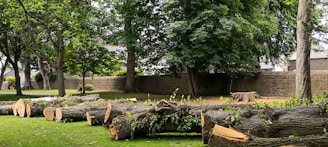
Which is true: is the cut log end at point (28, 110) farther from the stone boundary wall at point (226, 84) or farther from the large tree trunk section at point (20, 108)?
the stone boundary wall at point (226, 84)

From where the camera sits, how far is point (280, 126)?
5469 mm

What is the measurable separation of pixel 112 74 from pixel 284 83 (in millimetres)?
14809

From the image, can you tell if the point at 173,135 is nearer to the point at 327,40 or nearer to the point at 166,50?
the point at 327,40

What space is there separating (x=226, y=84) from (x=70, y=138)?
15.6 metres

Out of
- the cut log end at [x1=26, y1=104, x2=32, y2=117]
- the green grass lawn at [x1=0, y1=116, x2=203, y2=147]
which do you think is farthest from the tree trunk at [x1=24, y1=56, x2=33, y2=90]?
the green grass lawn at [x1=0, y1=116, x2=203, y2=147]

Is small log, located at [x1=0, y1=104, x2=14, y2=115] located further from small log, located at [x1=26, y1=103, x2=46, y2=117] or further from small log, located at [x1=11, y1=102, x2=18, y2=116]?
small log, located at [x1=26, y1=103, x2=46, y2=117]

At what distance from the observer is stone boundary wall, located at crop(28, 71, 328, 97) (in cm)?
1784

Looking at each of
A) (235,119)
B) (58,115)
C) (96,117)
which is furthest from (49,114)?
(235,119)

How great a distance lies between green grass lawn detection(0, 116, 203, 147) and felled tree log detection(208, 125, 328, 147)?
1.28 m

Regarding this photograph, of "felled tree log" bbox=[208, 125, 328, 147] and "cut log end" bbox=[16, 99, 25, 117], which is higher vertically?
"felled tree log" bbox=[208, 125, 328, 147]

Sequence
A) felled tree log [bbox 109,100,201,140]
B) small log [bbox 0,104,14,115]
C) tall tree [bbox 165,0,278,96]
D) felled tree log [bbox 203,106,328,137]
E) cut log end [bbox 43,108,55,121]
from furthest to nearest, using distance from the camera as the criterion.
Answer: tall tree [bbox 165,0,278,96] → small log [bbox 0,104,14,115] → cut log end [bbox 43,108,55,121] → felled tree log [bbox 109,100,201,140] → felled tree log [bbox 203,106,328,137]

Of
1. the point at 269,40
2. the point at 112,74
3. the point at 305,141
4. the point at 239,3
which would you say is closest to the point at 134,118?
the point at 305,141

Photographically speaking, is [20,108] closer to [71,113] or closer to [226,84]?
[71,113]

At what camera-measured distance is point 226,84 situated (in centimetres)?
2195
